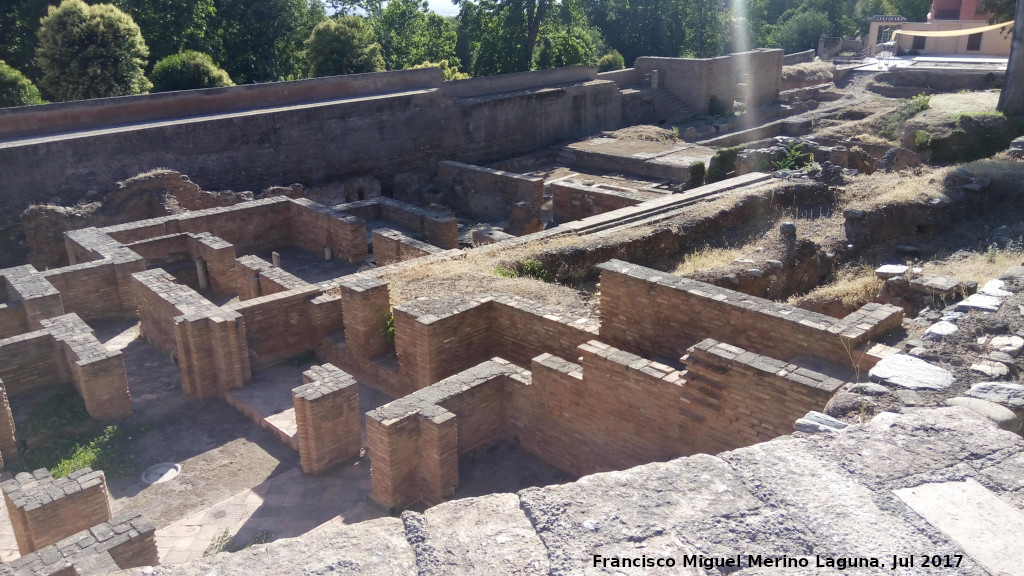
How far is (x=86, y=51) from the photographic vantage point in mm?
19141

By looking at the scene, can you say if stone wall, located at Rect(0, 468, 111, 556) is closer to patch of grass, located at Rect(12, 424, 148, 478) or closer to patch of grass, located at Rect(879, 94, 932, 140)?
patch of grass, located at Rect(12, 424, 148, 478)

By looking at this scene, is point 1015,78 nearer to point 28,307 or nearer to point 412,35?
point 28,307

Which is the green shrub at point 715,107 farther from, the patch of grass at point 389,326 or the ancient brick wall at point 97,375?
the ancient brick wall at point 97,375

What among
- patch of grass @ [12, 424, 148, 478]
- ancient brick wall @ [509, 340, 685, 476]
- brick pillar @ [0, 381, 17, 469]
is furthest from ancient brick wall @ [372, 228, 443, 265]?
brick pillar @ [0, 381, 17, 469]

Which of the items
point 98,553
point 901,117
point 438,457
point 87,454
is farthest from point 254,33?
Result: point 98,553

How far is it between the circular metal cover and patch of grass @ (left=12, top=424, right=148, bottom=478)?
0.64ft

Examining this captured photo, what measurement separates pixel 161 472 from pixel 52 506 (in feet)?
4.63

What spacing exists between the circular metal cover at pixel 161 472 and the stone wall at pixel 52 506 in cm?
94

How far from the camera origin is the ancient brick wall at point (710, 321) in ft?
21.2

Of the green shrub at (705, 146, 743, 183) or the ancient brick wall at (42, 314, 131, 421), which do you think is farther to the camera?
the green shrub at (705, 146, 743, 183)

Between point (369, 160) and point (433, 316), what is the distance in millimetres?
12176

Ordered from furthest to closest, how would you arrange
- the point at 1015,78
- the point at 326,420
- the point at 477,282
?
the point at 1015,78 → the point at 477,282 → the point at 326,420

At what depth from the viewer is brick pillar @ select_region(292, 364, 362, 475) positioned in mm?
6957

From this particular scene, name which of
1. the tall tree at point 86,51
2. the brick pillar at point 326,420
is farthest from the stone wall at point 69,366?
the tall tree at point 86,51
